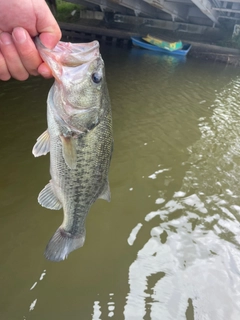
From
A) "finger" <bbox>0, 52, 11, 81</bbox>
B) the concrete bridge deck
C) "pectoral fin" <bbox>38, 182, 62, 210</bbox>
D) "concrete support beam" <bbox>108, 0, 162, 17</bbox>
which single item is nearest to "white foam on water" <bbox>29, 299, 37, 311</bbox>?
"pectoral fin" <bbox>38, 182, 62, 210</bbox>

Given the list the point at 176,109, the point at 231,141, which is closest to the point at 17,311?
the point at 231,141

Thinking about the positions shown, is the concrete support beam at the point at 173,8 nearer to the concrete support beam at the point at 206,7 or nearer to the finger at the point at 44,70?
the concrete support beam at the point at 206,7

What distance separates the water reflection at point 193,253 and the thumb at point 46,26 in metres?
2.89

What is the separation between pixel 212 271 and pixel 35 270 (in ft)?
7.19

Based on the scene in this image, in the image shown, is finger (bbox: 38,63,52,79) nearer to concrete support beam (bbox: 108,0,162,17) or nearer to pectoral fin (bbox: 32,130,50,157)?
pectoral fin (bbox: 32,130,50,157)

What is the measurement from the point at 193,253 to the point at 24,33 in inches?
141

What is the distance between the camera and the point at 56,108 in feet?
7.17

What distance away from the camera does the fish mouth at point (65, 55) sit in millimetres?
1974

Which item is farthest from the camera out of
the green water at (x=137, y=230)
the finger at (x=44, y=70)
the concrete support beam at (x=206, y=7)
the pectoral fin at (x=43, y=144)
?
the concrete support beam at (x=206, y=7)

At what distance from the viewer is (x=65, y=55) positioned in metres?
1.99

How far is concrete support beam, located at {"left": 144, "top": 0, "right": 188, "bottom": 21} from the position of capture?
15195 mm

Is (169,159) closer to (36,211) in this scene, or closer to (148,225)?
(148,225)

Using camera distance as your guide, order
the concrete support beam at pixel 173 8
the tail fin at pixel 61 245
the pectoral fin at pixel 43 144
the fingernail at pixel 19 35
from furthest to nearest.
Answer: the concrete support beam at pixel 173 8, the tail fin at pixel 61 245, the pectoral fin at pixel 43 144, the fingernail at pixel 19 35

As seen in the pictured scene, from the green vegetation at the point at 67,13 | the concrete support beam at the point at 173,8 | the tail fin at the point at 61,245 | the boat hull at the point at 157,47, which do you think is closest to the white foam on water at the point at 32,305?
the tail fin at the point at 61,245
